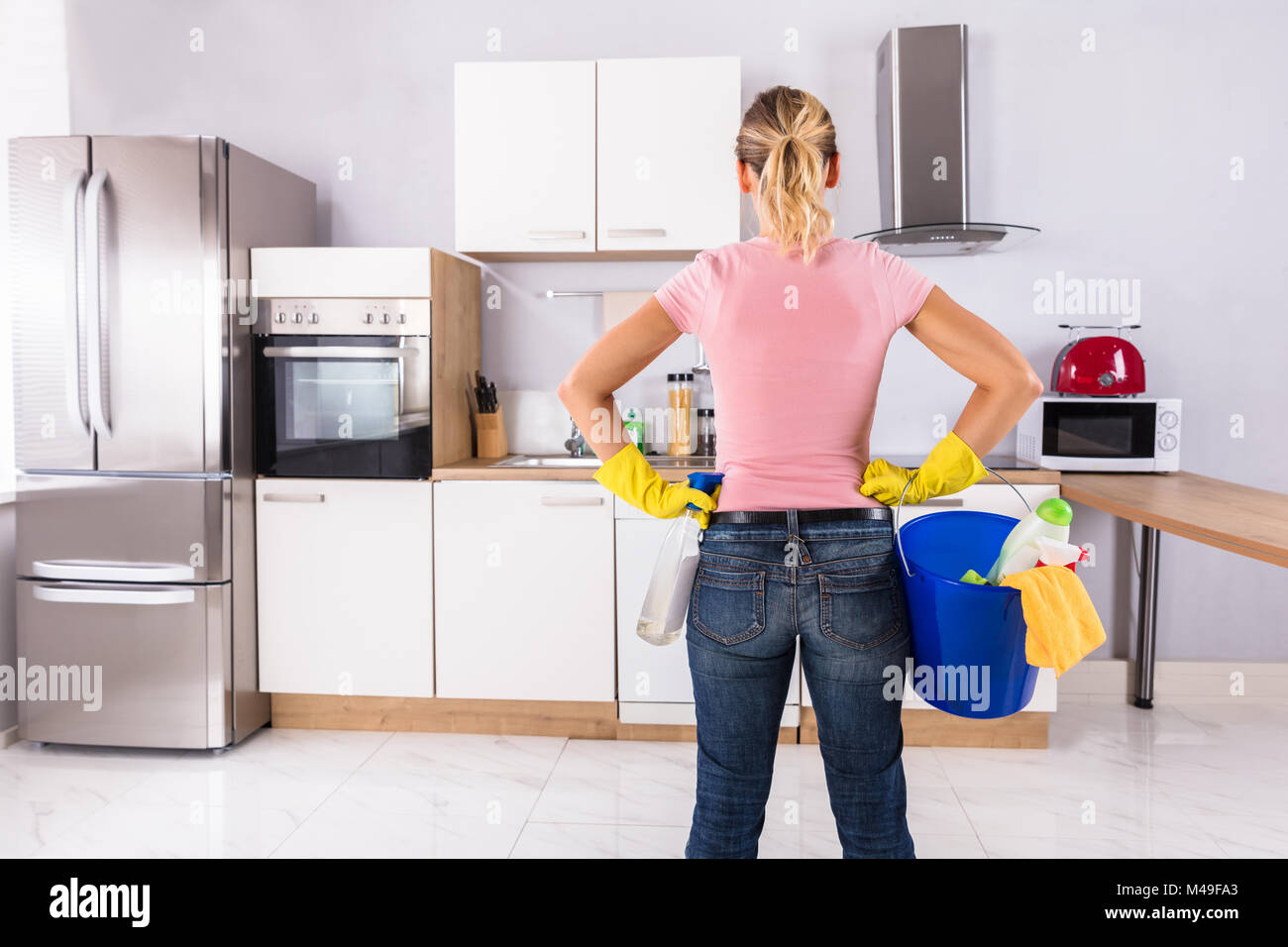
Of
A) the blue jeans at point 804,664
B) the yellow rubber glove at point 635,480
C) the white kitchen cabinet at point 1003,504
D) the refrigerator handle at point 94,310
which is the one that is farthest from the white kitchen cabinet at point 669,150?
the blue jeans at point 804,664

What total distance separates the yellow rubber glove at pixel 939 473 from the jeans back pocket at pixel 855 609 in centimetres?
16

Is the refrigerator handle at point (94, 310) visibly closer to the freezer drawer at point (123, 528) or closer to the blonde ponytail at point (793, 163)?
the freezer drawer at point (123, 528)

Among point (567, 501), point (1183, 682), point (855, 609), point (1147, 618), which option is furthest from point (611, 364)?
point (1183, 682)

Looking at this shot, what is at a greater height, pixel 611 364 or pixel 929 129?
pixel 929 129

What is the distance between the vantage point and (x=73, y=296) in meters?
2.64

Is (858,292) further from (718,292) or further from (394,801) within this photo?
(394,801)

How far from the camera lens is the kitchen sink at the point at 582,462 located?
2840 millimetres

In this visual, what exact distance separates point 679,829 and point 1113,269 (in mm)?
2340

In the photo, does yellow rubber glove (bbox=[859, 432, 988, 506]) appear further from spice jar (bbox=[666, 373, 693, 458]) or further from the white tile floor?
spice jar (bbox=[666, 373, 693, 458])

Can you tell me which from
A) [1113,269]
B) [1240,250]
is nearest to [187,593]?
[1113,269]

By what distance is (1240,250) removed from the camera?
10.2 ft

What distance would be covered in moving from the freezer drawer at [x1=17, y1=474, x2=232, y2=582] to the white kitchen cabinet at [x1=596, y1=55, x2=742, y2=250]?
1456mm

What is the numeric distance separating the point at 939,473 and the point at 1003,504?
4.37 feet

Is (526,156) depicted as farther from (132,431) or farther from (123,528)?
(123,528)
